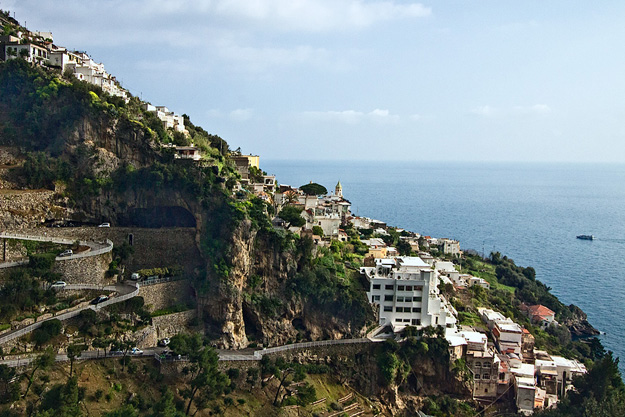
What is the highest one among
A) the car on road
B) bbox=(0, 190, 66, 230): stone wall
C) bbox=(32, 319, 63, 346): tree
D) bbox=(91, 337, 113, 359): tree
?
bbox=(0, 190, 66, 230): stone wall

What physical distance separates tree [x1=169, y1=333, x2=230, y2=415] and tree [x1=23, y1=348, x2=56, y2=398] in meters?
6.65

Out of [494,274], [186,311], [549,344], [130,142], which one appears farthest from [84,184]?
[494,274]

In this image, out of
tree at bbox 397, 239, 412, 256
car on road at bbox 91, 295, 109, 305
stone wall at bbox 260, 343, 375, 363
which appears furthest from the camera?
tree at bbox 397, 239, 412, 256

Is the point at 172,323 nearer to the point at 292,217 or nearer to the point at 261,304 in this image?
the point at 261,304

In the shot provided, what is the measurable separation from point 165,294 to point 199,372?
762 cm

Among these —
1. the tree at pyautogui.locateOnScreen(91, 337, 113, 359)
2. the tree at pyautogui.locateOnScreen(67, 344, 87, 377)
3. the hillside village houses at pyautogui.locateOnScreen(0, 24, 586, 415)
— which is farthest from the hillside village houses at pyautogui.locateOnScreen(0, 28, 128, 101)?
the tree at pyautogui.locateOnScreen(67, 344, 87, 377)

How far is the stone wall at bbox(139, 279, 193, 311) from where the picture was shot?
37000mm

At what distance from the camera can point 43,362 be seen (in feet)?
90.3

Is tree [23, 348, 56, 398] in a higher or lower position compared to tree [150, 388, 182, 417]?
higher

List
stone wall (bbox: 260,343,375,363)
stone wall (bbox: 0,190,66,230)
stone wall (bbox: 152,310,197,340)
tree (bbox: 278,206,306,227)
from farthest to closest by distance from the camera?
1. tree (bbox: 278,206,306,227)
2. stone wall (bbox: 260,343,375,363)
3. stone wall (bbox: 152,310,197,340)
4. stone wall (bbox: 0,190,66,230)

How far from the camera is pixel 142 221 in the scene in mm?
41844

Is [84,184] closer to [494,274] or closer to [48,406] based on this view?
Answer: [48,406]

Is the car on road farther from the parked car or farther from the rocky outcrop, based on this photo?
the rocky outcrop

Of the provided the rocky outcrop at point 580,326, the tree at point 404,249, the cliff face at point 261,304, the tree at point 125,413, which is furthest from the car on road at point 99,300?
the rocky outcrop at point 580,326
